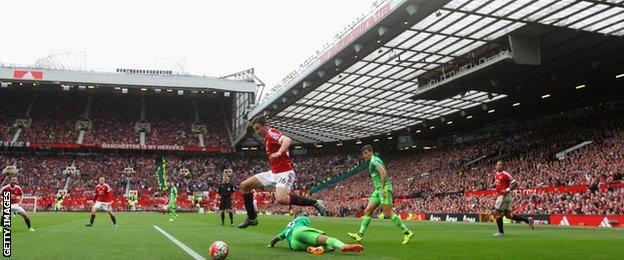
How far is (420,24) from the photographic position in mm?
29594

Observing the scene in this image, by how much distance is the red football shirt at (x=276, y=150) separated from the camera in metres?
10.2

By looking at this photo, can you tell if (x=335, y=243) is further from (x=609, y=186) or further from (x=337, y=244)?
(x=609, y=186)

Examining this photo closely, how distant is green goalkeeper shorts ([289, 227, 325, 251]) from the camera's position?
880 cm

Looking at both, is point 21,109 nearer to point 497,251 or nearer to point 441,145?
point 441,145

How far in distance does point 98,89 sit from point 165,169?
11.7 metres

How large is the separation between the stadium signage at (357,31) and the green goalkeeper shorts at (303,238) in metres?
21.0

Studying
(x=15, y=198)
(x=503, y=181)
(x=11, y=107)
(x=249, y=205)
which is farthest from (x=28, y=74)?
(x=249, y=205)

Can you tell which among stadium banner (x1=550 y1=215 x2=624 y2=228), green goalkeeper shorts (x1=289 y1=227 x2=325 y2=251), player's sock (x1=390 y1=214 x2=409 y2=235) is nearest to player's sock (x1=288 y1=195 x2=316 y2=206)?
green goalkeeper shorts (x1=289 y1=227 x2=325 y2=251)

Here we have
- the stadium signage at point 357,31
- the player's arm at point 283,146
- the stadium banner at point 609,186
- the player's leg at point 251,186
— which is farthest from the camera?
the stadium signage at point 357,31

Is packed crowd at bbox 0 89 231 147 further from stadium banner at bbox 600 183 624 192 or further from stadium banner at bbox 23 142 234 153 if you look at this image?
stadium banner at bbox 600 183 624 192

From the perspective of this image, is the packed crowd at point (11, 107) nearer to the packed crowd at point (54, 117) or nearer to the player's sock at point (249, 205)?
the packed crowd at point (54, 117)

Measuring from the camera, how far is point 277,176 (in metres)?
10.3

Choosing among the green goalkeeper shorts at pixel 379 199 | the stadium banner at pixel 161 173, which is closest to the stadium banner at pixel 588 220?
the green goalkeeper shorts at pixel 379 199

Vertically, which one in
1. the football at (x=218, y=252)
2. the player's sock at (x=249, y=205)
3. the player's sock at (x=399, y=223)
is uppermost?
the player's sock at (x=249, y=205)
